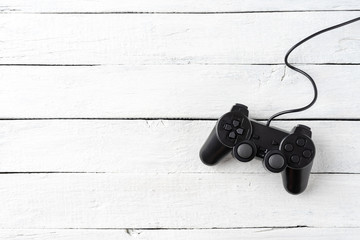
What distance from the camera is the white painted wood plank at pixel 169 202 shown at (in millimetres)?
958

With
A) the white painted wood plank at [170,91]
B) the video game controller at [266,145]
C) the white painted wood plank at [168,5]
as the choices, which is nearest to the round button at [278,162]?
the video game controller at [266,145]

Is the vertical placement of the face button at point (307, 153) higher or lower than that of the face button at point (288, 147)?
lower

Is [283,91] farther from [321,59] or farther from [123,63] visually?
[123,63]

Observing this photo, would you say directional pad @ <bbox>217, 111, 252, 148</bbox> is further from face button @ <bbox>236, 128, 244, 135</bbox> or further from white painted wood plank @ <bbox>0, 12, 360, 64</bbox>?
white painted wood plank @ <bbox>0, 12, 360, 64</bbox>

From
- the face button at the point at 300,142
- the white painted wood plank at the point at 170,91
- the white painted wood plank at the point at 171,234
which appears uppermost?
the white painted wood plank at the point at 170,91

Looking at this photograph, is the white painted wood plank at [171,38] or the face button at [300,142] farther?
the white painted wood plank at [171,38]

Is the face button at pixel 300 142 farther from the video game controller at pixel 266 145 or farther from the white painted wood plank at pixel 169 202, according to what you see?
the white painted wood plank at pixel 169 202

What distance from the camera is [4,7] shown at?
1.00m

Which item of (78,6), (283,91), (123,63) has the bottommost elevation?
(283,91)

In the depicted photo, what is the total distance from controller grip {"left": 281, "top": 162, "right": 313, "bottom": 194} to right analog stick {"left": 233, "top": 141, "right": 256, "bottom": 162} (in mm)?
82

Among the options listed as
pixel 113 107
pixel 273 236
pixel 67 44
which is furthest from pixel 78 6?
pixel 273 236

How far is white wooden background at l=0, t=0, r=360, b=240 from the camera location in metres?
0.96

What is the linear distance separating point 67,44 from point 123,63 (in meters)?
0.12

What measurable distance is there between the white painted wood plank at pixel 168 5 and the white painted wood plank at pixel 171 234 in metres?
0.46
